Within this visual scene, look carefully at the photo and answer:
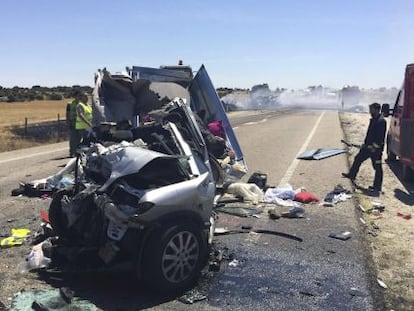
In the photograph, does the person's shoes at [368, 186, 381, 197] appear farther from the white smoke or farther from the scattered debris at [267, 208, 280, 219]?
the white smoke

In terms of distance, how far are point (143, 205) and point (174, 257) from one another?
0.60 m

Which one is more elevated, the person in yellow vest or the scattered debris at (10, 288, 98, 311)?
the person in yellow vest

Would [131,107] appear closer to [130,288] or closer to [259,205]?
[259,205]

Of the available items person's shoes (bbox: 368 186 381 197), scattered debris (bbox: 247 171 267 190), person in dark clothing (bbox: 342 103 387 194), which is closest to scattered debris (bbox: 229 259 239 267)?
scattered debris (bbox: 247 171 267 190)

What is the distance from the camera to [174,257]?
4766 mm

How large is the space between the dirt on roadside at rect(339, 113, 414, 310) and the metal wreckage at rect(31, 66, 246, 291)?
196 cm

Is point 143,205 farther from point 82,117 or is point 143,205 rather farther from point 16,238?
point 82,117

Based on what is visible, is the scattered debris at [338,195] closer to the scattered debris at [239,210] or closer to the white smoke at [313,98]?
the scattered debris at [239,210]

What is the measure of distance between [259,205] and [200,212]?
3.61 meters

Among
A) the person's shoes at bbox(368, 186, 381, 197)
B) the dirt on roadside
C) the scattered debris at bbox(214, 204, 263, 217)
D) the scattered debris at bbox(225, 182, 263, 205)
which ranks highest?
the scattered debris at bbox(225, 182, 263, 205)

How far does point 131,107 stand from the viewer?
25.2ft

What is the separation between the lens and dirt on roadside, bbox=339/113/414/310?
5.11m

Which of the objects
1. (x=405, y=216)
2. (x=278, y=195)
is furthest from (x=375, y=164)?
(x=278, y=195)

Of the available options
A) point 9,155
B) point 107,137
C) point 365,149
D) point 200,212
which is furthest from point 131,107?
point 9,155
